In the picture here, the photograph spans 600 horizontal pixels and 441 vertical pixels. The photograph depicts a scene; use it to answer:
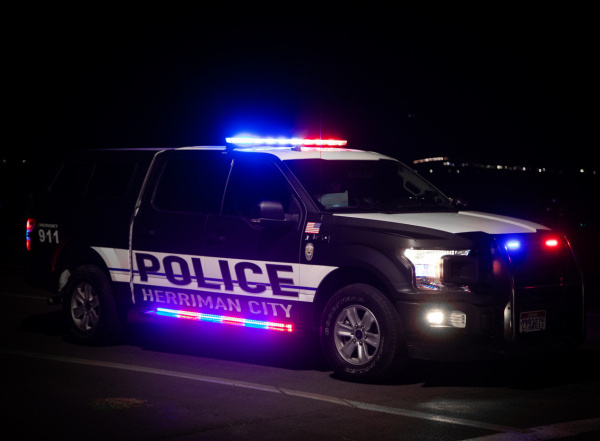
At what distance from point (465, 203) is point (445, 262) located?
6.61ft

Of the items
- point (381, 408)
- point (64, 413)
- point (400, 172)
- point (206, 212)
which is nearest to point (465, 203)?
point (400, 172)

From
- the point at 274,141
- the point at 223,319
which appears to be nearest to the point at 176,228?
the point at 223,319

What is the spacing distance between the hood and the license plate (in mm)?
691

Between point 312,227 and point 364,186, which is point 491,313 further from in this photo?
point 364,186

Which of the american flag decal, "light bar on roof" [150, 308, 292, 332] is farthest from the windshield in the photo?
"light bar on roof" [150, 308, 292, 332]

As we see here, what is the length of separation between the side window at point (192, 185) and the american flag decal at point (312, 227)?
1.08m

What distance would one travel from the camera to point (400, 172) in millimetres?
10227

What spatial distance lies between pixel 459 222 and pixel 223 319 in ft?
7.86

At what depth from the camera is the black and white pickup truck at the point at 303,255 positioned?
330 inches

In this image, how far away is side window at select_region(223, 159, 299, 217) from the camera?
31.8ft

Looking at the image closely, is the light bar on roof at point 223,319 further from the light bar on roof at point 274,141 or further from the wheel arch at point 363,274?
the light bar on roof at point 274,141

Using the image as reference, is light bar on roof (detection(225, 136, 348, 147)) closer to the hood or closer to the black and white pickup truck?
the black and white pickup truck

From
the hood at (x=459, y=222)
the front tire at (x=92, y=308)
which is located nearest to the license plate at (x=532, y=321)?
the hood at (x=459, y=222)

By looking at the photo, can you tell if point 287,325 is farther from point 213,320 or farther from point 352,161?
point 352,161
